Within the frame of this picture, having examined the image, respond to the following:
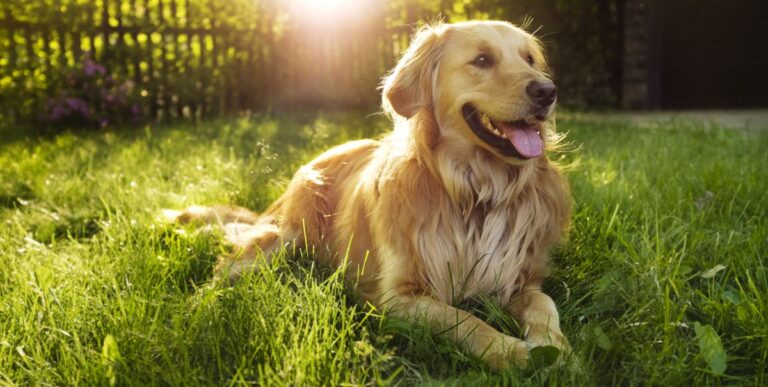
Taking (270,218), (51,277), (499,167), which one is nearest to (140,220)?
(270,218)

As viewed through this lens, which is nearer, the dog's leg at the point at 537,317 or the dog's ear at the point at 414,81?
the dog's leg at the point at 537,317

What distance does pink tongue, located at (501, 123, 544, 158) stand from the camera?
2.27 m

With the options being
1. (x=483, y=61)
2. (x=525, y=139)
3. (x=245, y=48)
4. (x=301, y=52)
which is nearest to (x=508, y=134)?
(x=525, y=139)

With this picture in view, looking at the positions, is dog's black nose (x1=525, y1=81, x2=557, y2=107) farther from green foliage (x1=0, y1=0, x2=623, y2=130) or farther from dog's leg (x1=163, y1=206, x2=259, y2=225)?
green foliage (x1=0, y1=0, x2=623, y2=130)

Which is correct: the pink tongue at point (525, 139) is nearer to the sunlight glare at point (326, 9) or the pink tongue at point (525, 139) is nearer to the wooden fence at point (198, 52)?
the wooden fence at point (198, 52)

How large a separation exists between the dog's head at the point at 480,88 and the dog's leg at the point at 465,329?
1.96 feet

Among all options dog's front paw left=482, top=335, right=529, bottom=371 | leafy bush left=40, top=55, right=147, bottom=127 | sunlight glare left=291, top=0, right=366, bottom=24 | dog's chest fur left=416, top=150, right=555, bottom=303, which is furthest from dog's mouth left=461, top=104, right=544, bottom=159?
sunlight glare left=291, top=0, right=366, bottom=24

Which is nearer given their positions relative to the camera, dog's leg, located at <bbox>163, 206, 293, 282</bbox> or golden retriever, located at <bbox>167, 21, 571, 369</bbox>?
golden retriever, located at <bbox>167, 21, 571, 369</bbox>

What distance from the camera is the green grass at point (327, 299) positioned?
5.56 feet

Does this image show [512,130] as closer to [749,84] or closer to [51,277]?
[51,277]

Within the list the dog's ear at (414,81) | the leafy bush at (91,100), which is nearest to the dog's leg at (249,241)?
the dog's ear at (414,81)

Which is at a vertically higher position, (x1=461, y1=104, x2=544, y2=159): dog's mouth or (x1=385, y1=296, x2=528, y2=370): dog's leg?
(x1=461, y1=104, x2=544, y2=159): dog's mouth

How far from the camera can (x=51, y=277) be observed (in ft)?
7.44

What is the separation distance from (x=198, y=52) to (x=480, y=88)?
6.97m
